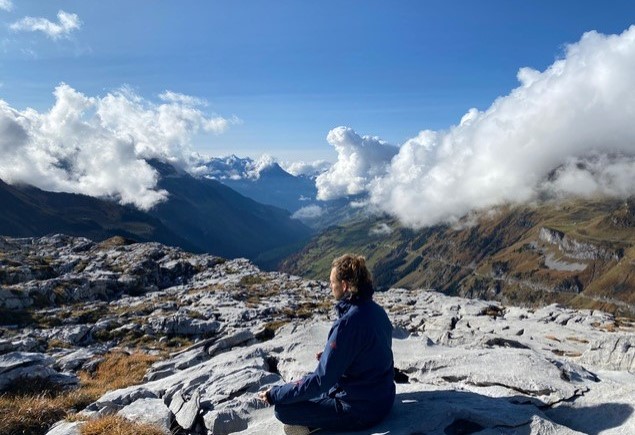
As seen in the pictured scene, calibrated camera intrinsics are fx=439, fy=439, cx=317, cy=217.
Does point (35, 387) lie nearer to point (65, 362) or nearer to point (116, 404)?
point (116, 404)

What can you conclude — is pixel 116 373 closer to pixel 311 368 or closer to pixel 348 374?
pixel 311 368

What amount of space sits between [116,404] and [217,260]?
11614 centimetres

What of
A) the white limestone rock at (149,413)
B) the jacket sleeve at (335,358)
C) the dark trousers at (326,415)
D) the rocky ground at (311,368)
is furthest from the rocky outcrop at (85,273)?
the jacket sleeve at (335,358)

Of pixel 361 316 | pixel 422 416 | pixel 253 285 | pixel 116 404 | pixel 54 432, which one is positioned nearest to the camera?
pixel 361 316

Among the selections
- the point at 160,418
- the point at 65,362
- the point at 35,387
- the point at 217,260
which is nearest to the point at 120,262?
the point at 217,260

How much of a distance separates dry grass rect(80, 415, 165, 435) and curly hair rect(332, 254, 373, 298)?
19.4 feet

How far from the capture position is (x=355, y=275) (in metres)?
9.55

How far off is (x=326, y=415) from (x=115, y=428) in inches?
195

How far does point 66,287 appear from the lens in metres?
73.2

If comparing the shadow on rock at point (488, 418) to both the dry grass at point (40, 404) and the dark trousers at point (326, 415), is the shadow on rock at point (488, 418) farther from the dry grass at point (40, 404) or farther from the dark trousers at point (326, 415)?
the dry grass at point (40, 404)

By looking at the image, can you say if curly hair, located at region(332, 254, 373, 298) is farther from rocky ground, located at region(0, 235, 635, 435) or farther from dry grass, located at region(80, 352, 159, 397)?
dry grass, located at region(80, 352, 159, 397)

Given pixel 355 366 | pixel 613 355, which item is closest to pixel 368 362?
pixel 355 366

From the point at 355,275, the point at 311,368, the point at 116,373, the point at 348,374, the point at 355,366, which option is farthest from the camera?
the point at 116,373

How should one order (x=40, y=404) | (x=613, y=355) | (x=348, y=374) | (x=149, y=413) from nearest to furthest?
1. (x=348, y=374)
2. (x=149, y=413)
3. (x=40, y=404)
4. (x=613, y=355)
